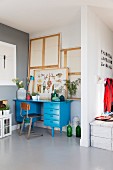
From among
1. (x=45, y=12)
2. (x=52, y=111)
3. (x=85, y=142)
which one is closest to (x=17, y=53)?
(x=45, y=12)

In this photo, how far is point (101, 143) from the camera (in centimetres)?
337

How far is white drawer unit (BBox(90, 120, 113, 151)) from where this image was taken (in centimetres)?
330

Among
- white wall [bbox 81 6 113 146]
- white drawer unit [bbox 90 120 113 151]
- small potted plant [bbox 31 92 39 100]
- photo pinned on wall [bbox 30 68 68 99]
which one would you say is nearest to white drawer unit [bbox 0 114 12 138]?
small potted plant [bbox 31 92 39 100]

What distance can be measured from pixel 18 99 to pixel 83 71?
6.88 feet

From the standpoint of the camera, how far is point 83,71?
347 centimetres

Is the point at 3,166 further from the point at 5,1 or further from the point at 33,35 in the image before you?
the point at 33,35

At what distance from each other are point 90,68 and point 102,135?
132 centimetres

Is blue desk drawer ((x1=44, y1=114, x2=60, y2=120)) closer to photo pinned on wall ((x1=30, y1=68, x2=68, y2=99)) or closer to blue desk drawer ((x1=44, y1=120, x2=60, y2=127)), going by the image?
blue desk drawer ((x1=44, y1=120, x2=60, y2=127))

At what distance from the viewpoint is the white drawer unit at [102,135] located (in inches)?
130

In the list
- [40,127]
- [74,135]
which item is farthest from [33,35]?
[74,135]

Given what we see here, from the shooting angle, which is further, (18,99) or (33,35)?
(33,35)

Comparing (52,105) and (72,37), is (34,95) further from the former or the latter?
(72,37)

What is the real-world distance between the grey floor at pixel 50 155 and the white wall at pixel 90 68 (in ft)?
1.31

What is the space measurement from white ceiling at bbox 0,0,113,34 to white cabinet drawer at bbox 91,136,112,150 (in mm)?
2559
